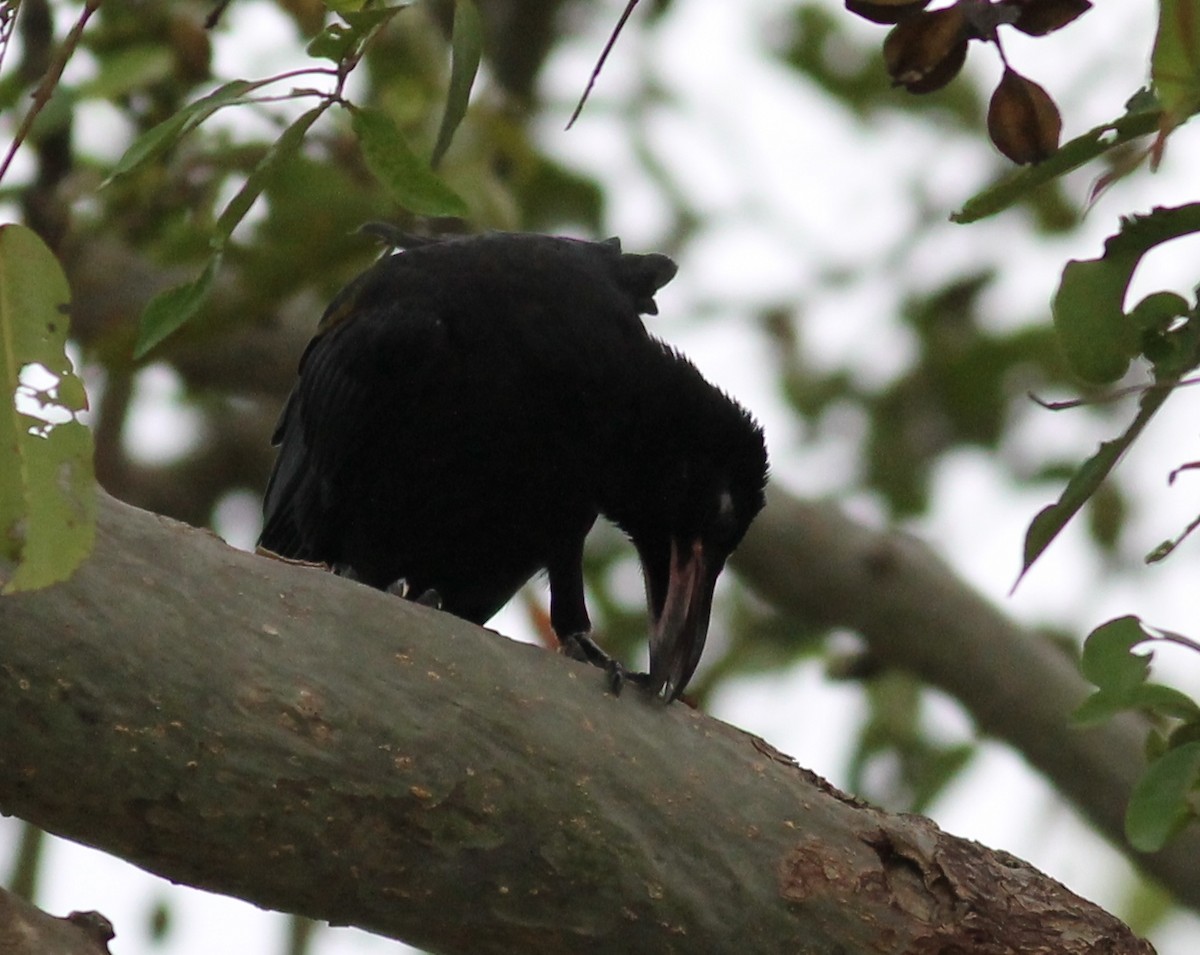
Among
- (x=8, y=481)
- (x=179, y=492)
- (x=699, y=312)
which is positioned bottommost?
(x=8, y=481)

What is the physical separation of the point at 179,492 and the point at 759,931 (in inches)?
141

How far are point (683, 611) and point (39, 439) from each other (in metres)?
1.90

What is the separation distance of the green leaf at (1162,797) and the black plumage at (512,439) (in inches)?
53.6

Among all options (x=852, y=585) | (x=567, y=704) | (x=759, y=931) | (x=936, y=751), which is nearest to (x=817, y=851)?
(x=759, y=931)

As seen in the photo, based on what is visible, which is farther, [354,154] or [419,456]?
[354,154]

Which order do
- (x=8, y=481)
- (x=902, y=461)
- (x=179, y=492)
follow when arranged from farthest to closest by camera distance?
1. (x=902, y=461)
2. (x=179, y=492)
3. (x=8, y=481)

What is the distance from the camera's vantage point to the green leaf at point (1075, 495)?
189 cm

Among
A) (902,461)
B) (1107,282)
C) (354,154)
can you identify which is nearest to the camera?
(1107,282)

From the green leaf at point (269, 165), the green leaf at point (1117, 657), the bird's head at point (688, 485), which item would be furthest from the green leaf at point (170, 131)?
the bird's head at point (688, 485)

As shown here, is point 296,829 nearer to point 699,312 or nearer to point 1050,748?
point 1050,748

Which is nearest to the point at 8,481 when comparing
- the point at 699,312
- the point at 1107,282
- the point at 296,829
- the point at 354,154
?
the point at 296,829

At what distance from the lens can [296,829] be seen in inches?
81.3

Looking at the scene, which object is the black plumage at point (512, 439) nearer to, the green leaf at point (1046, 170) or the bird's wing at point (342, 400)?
the bird's wing at point (342, 400)

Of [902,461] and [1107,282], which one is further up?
[902,461]
